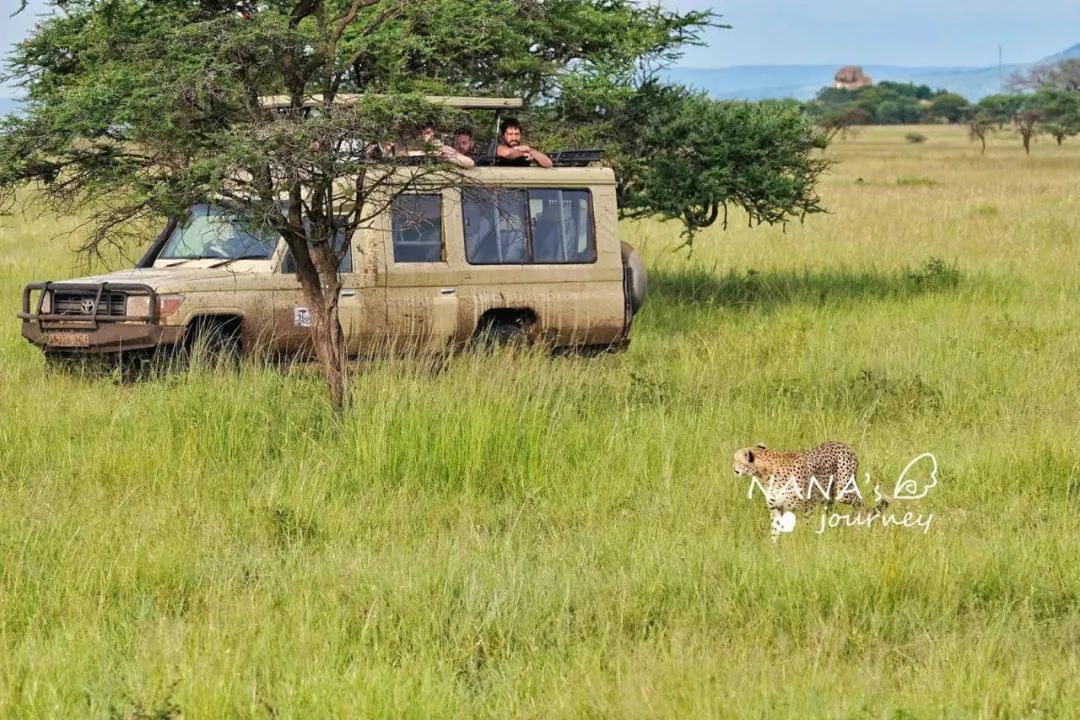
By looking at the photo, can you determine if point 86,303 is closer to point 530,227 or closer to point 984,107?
point 530,227

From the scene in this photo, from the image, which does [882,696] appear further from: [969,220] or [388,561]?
[969,220]

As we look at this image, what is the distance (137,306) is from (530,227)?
123 inches

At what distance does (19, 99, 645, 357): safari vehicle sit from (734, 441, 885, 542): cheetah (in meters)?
3.62

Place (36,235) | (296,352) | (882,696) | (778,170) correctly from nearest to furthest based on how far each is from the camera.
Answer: (882,696) → (296,352) → (778,170) → (36,235)

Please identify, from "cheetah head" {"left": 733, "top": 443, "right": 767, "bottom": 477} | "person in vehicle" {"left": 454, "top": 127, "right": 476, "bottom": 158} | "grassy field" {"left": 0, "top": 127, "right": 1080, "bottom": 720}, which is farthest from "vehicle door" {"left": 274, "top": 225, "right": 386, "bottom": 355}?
"cheetah head" {"left": 733, "top": 443, "right": 767, "bottom": 477}

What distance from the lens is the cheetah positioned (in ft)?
22.0

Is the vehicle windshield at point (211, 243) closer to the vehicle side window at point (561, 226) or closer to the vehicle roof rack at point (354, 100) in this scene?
the vehicle roof rack at point (354, 100)

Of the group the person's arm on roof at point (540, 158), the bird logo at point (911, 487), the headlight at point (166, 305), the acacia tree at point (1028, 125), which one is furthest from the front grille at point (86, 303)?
the acacia tree at point (1028, 125)

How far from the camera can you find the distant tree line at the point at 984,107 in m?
73.2

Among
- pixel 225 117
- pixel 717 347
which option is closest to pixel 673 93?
pixel 717 347

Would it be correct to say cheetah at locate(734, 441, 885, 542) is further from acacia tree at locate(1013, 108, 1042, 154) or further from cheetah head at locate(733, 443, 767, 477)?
acacia tree at locate(1013, 108, 1042, 154)

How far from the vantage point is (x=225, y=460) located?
8.02m

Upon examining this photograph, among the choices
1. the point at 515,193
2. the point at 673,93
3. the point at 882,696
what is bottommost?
the point at 882,696

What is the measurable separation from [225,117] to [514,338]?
333cm
